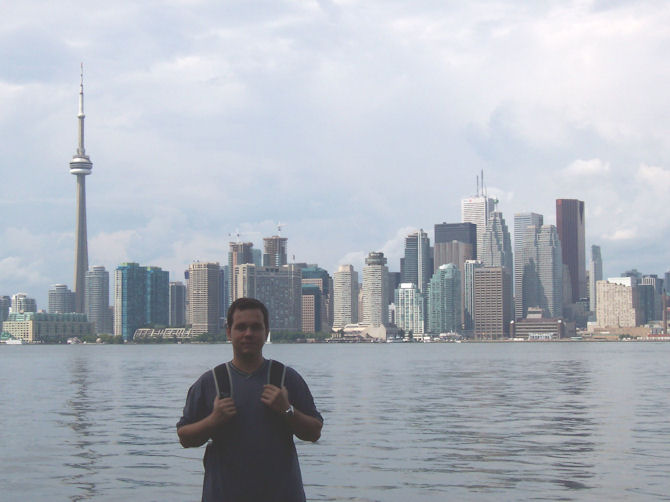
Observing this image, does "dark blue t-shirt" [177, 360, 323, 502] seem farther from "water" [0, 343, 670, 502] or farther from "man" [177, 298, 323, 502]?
"water" [0, 343, 670, 502]

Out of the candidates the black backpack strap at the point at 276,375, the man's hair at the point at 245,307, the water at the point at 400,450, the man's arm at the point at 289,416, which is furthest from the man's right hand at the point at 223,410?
the water at the point at 400,450

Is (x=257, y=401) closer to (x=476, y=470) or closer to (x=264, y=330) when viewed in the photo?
(x=264, y=330)

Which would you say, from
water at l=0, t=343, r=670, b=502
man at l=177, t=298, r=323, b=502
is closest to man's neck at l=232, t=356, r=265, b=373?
man at l=177, t=298, r=323, b=502

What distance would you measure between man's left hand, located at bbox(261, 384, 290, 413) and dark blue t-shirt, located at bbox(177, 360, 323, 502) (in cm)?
18

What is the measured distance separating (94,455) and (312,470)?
23.8ft

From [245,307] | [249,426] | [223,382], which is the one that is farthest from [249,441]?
[245,307]

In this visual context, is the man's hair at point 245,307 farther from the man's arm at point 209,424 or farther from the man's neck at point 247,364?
the man's arm at point 209,424

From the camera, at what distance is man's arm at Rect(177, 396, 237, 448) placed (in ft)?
28.5

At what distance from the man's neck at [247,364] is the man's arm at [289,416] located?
256 millimetres

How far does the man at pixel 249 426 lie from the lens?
8.87 meters

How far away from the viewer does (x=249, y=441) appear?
895 cm

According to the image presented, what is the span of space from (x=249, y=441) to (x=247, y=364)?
649 mm

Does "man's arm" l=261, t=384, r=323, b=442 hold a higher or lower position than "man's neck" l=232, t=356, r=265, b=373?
lower

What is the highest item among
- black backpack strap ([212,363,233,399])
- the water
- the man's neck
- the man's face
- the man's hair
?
the man's hair
